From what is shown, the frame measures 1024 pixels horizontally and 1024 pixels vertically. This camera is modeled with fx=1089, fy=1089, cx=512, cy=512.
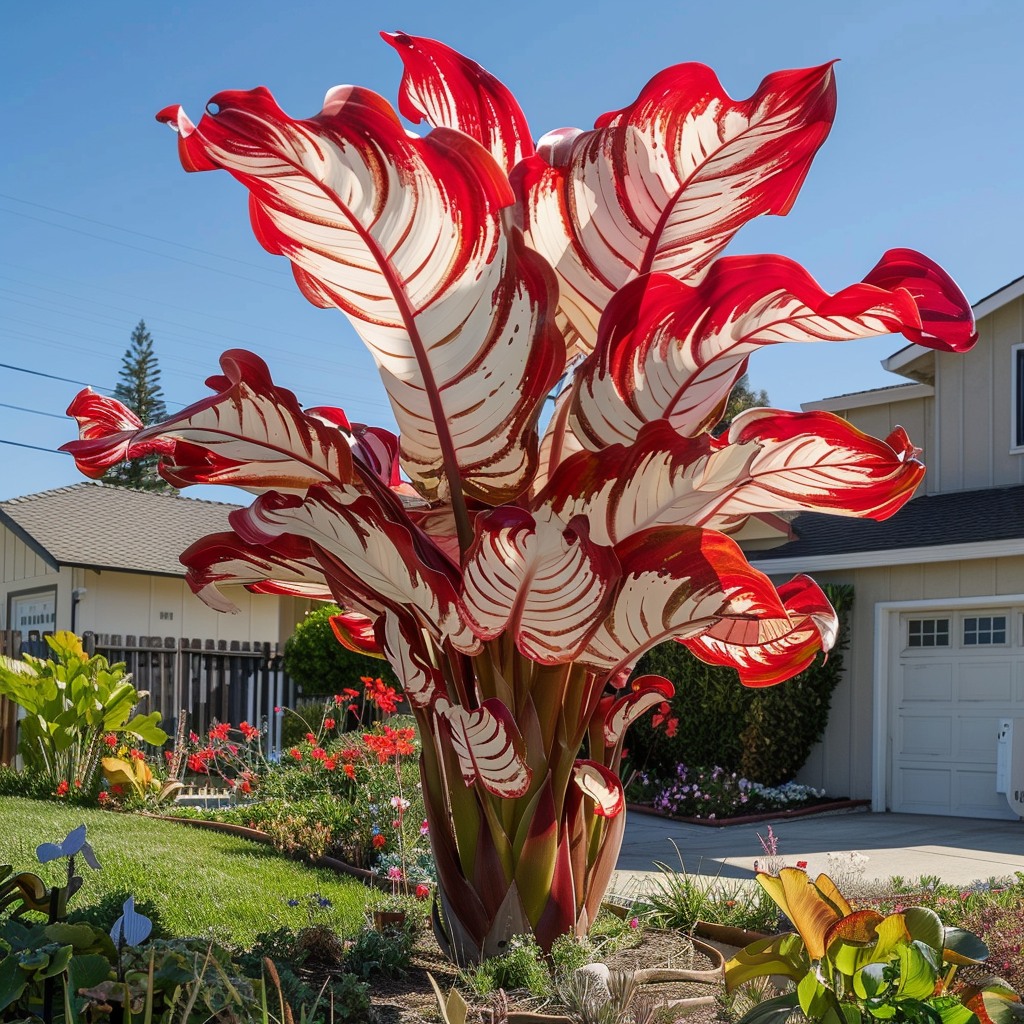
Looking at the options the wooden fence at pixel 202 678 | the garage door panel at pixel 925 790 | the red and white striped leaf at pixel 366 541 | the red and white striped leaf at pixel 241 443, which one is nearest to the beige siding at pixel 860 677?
the garage door panel at pixel 925 790

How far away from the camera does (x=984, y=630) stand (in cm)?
1256

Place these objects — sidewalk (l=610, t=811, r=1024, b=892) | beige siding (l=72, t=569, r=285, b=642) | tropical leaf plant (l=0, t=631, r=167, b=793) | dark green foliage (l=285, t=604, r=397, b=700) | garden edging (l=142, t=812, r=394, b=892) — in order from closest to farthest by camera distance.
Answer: garden edging (l=142, t=812, r=394, b=892) < sidewalk (l=610, t=811, r=1024, b=892) < tropical leaf plant (l=0, t=631, r=167, b=793) < dark green foliage (l=285, t=604, r=397, b=700) < beige siding (l=72, t=569, r=285, b=642)

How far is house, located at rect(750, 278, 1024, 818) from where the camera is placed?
12305 millimetres

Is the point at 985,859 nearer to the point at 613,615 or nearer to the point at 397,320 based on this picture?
the point at 613,615

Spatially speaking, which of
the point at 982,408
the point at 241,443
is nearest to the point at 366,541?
the point at 241,443

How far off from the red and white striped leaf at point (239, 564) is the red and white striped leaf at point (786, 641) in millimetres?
1113

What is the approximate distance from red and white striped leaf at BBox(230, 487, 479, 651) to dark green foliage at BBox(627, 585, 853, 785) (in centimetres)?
1044

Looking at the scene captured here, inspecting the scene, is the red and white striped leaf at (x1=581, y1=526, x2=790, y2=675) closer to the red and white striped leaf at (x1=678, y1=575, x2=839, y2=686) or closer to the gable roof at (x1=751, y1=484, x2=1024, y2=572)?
the red and white striped leaf at (x1=678, y1=575, x2=839, y2=686)

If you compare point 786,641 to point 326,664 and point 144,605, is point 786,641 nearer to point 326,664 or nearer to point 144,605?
point 326,664

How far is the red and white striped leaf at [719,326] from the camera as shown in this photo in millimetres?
2539

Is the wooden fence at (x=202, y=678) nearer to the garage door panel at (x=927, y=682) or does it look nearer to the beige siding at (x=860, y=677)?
the beige siding at (x=860, y=677)

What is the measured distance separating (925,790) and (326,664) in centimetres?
809

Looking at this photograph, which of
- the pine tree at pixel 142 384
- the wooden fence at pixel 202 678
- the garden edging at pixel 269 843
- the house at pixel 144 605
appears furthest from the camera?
the pine tree at pixel 142 384

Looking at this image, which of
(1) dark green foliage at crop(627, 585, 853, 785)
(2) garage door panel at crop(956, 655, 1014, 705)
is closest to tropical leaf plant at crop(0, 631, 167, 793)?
(1) dark green foliage at crop(627, 585, 853, 785)
